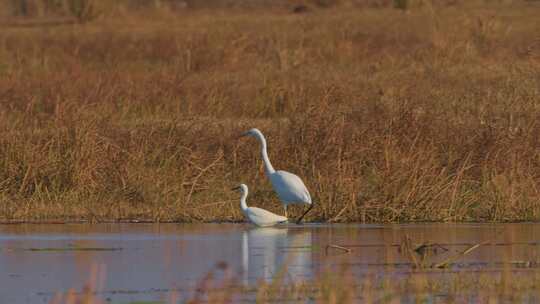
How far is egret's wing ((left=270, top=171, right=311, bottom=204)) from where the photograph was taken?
1313cm

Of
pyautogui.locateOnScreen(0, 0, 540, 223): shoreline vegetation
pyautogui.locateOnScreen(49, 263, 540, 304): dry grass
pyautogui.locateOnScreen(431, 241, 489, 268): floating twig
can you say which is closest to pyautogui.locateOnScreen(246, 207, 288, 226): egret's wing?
pyautogui.locateOnScreen(0, 0, 540, 223): shoreline vegetation

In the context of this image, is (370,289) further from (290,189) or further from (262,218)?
(290,189)

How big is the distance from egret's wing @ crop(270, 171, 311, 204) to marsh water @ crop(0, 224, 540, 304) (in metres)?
0.25

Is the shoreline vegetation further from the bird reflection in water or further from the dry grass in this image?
the dry grass

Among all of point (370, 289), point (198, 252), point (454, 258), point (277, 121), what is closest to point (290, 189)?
point (198, 252)

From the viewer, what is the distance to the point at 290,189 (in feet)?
43.3

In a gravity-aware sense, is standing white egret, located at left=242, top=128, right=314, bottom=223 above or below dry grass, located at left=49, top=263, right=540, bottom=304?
below

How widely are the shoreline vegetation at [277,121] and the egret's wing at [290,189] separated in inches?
16.5

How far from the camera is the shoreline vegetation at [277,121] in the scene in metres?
13.8

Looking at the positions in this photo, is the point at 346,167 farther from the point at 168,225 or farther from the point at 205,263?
the point at 205,263

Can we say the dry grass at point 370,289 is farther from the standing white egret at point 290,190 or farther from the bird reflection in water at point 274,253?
the standing white egret at point 290,190

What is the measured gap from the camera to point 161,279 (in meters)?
9.90

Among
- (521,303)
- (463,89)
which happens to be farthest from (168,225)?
(463,89)

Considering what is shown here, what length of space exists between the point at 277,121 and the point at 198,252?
7020mm
